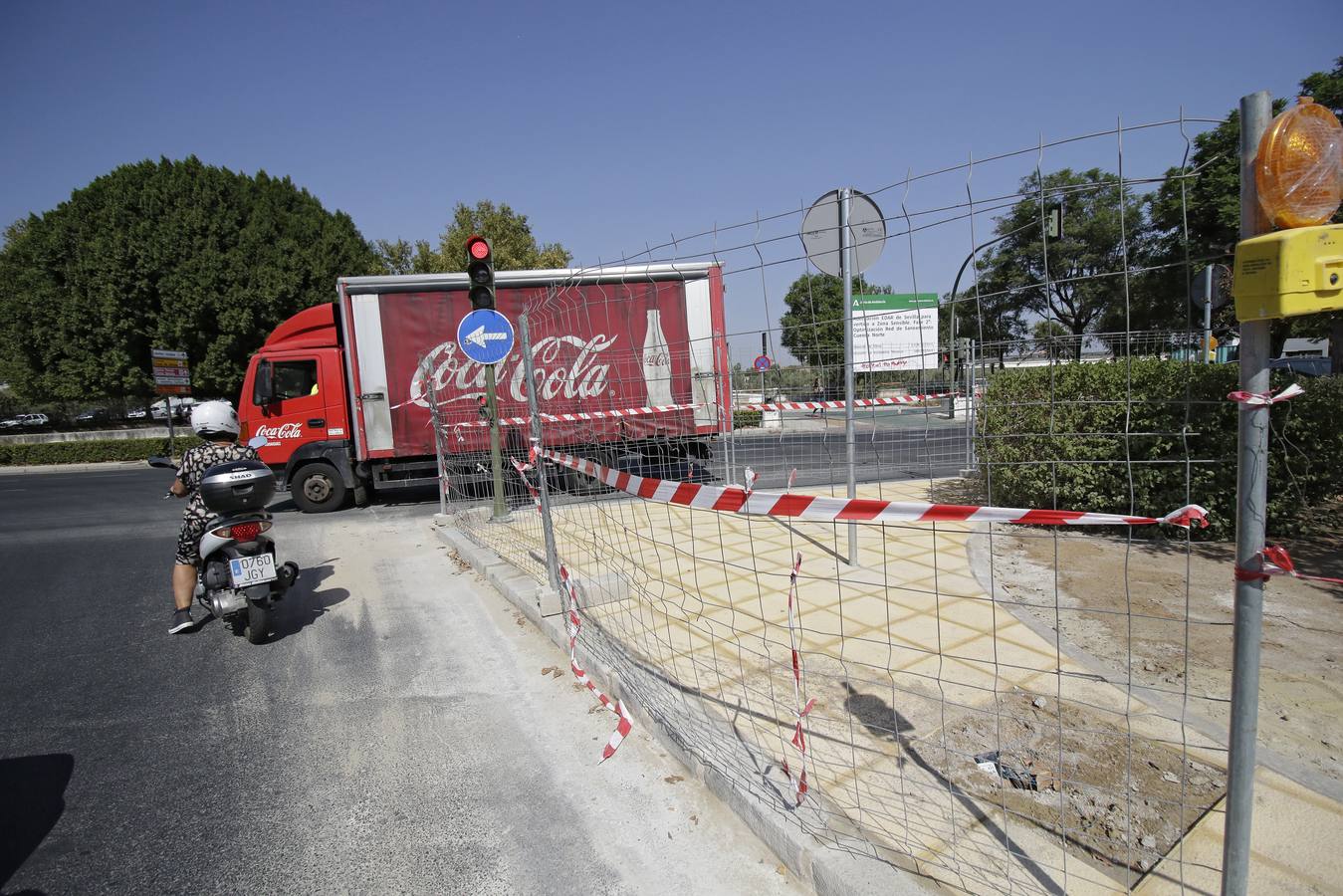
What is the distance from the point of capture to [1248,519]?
4.76 feet

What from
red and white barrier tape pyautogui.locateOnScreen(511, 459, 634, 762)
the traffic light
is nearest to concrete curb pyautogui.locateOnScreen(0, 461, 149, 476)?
the traffic light

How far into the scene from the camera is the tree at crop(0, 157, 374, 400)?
20922 mm

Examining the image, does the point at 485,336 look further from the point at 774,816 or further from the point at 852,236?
the point at 774,816

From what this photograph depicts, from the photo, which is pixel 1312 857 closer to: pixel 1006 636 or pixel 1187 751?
pixel 1187 751

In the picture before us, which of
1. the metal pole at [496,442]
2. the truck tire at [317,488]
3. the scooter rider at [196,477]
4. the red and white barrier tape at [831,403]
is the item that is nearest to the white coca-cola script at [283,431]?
the truck tire at [317,488]

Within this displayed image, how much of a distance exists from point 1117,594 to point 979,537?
161cm

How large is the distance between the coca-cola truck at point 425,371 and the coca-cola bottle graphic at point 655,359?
3cm

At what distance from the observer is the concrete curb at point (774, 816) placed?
1939 mm

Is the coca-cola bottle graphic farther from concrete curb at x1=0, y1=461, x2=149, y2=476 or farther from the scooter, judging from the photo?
concrete curb at x1=0, y1=461, x2=149, y2=476

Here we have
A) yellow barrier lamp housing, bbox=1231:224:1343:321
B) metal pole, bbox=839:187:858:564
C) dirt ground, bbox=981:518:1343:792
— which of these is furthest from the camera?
metal pole, bbox=839:187:858:564

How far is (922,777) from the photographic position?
8.21ft

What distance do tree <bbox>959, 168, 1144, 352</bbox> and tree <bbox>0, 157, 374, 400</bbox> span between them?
78.5 ft

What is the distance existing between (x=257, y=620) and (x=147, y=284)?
74.5 feet

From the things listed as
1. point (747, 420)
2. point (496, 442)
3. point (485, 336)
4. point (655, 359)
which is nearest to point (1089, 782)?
point (747, 420)
